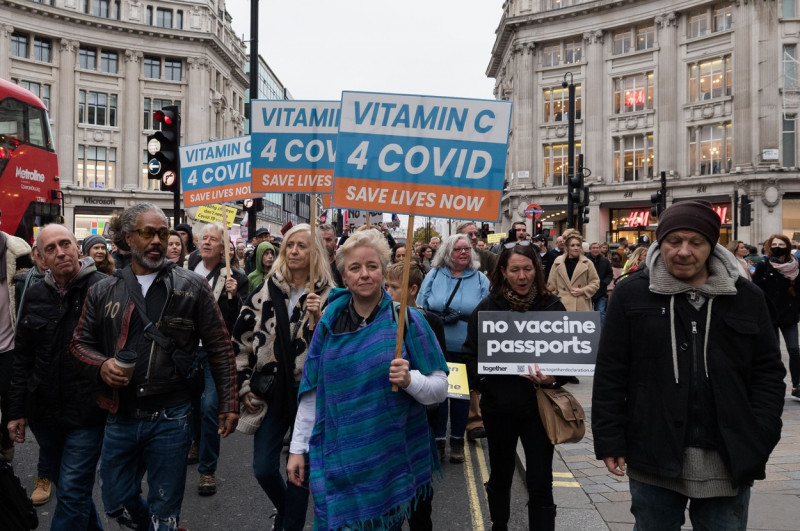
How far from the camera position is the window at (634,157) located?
134ft

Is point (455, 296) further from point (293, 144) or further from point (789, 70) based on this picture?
point (789, 70)

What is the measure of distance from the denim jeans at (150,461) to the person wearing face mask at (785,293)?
7.30 meters

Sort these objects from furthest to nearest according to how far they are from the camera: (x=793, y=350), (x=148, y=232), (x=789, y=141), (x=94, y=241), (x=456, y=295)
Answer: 1. (x=789, y=141)
2. (x=793, y=350)
3. (x=94, y=241)
4. (x=456, y=295)
5. (x=148, y=232)

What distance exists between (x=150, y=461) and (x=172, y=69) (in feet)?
180

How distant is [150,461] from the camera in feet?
11.3

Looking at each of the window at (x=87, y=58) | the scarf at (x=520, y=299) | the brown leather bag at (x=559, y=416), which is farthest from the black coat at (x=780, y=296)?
the window at (x=87, y=58)

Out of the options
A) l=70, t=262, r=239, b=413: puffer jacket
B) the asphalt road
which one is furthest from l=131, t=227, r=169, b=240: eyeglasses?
the asphalt road

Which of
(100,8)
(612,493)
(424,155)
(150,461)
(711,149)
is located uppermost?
(100,8)

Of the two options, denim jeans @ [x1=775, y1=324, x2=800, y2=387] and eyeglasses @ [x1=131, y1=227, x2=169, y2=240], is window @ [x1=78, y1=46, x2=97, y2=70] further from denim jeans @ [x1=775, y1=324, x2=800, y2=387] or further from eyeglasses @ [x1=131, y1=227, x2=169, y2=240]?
eyeglasses @ [x1=131, y1=227, x2=169, y2=240]

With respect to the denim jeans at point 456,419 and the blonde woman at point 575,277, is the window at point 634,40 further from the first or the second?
the denim jeans at point 456,419

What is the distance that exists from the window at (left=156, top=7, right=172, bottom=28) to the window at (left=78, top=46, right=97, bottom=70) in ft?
18.5

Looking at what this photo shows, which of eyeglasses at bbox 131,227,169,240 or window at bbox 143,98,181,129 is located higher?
window at bbox 143,98,181,129

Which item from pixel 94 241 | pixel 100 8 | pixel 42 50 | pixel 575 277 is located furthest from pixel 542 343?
pixel 100 8

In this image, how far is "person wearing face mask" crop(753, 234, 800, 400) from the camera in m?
8.16
